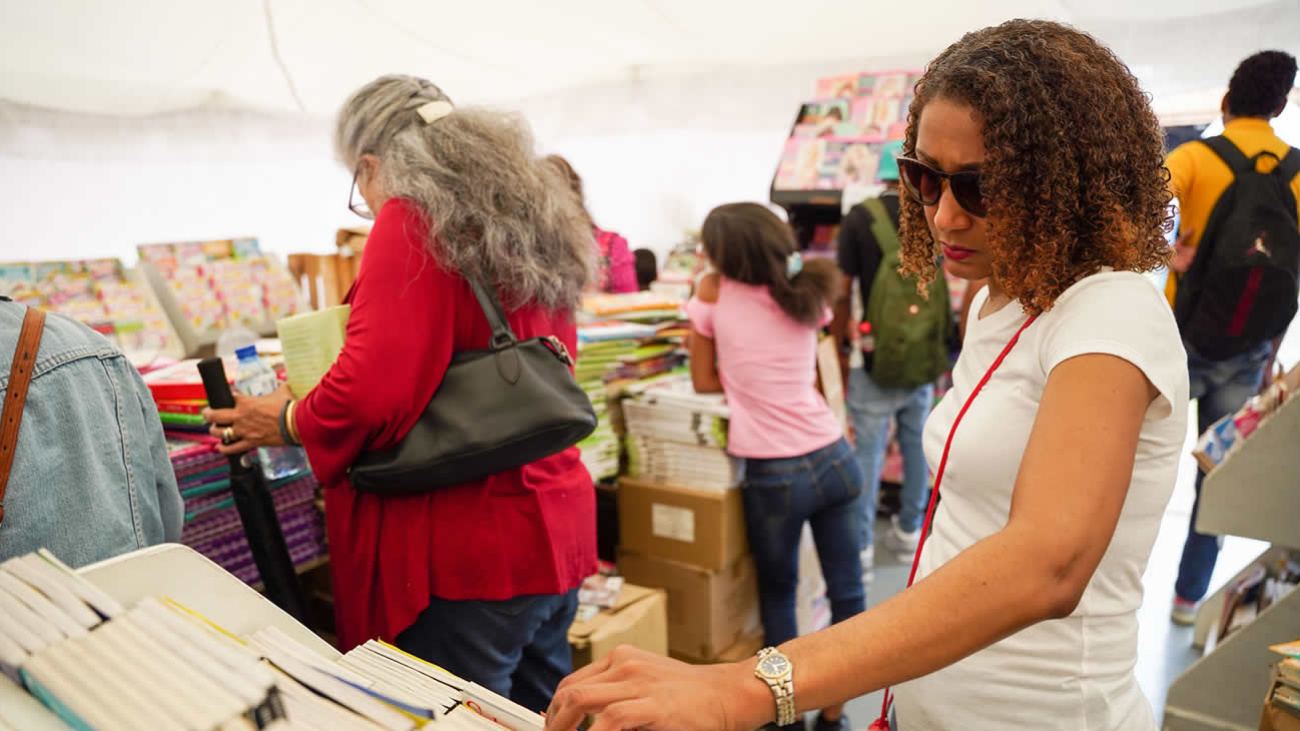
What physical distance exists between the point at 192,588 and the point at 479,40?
3567 mm

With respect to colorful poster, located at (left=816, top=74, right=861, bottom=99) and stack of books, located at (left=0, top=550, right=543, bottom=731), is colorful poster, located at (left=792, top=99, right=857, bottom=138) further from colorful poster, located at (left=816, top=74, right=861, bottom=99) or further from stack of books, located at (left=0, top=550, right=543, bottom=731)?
stack of books, located at (left=0, top=550, right=543, bottom=731)

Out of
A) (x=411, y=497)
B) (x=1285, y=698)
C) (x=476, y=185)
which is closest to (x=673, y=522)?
(x=411, y=497)

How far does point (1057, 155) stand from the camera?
853 mm

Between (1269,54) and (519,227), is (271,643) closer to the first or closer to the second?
(519,227)

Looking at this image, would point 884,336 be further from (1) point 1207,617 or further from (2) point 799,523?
(1) point 1207,617

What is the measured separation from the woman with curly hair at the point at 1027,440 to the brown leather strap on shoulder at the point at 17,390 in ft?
2.66

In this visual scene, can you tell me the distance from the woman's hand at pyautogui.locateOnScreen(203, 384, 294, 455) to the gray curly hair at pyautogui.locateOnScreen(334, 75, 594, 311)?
492 mm

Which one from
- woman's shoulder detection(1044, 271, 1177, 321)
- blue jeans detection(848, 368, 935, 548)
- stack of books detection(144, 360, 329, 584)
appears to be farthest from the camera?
blue jeans detection(848, 368, 935, 548)

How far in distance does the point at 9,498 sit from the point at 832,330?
3149 mm

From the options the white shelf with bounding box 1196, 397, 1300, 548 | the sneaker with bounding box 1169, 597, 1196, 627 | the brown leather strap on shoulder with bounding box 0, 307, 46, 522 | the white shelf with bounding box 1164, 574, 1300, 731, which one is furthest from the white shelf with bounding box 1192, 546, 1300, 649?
the brown leather strap on shoulder with bounding box 0, 307, 46, 522

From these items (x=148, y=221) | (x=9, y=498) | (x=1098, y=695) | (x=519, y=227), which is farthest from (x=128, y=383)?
(x=148, y=221)

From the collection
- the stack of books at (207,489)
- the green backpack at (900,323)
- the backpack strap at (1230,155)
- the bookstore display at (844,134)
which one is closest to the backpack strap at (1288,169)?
the backpack strap at (1230,155)

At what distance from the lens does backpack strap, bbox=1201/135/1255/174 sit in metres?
2.82

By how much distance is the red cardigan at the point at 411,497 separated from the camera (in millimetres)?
1380
